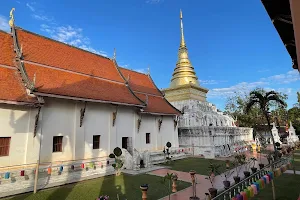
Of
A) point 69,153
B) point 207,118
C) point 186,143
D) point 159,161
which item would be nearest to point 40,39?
point 69,153

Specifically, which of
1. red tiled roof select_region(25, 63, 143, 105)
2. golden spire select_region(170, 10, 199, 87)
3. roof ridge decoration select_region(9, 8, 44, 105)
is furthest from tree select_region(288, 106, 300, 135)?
roof ridge decoration select_region(9, 8, 44, 105)

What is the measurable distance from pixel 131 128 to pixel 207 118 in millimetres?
10762

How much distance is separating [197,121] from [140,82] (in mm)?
7474

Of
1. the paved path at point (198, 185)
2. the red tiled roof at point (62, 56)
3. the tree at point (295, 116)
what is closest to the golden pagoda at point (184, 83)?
the red tiled roof at point (62, 56)

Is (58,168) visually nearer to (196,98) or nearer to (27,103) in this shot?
(27,103)

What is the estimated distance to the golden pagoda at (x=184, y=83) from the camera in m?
26.7

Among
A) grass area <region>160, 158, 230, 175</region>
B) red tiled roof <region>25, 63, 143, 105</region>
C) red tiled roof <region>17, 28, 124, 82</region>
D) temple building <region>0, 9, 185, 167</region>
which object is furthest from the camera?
grass area <region>160, 158, 230, 175</region>

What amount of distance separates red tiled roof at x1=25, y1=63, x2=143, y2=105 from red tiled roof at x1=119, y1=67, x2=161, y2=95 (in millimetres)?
3345

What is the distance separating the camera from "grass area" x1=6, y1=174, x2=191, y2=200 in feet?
27.2

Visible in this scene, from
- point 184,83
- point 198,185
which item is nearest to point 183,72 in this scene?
point 184,83

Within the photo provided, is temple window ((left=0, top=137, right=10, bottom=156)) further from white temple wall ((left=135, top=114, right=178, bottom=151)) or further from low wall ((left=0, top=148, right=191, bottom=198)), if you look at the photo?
white temple wall ((left=135, top=114, right=178, bottom=151))

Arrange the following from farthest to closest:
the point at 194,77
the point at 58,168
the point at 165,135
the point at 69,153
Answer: the point at 194,77, the point at 165,135, the point at 69,153, the point at 58,168

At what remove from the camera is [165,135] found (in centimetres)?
2023

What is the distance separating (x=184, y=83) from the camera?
28.0 m
